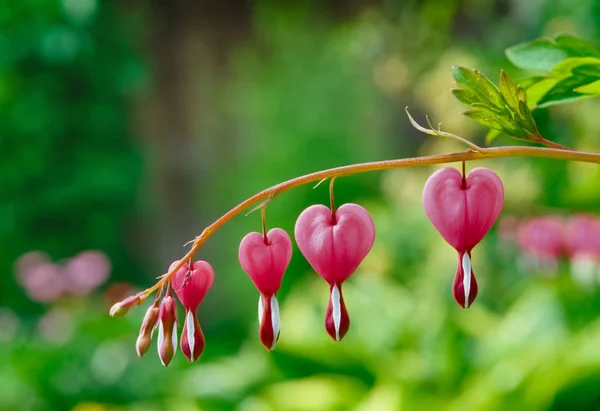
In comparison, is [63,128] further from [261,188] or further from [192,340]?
[192,340]

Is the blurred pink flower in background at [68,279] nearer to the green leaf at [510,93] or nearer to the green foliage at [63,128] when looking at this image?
the green foliage at [63,128]

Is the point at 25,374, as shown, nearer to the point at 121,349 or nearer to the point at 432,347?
the point at 121,349

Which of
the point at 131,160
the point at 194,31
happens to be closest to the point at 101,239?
the point at 131,160

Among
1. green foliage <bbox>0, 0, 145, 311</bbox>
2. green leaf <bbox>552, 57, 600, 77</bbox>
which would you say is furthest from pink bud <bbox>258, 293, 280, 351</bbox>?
green foliage <bbox>0, 0, 145, 311</bbox>

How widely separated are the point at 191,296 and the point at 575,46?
0.43 m

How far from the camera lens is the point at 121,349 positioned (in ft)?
12.3

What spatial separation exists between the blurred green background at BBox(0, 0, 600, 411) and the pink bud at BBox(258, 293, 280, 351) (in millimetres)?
1629

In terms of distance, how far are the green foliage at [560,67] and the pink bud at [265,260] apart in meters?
0.28

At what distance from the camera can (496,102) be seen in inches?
24.0

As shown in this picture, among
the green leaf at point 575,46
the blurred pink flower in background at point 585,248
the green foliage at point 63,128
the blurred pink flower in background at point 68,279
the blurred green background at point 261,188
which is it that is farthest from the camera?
the green foliage at point 63,128

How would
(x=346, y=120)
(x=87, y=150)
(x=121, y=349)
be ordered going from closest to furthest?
(x=121, y=349)
(x=87, y=150)
(x=346, y=120)

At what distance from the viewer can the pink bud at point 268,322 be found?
613mm

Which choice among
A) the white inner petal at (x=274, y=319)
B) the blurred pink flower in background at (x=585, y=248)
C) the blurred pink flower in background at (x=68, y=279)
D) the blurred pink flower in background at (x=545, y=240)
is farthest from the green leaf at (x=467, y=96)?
the blurred pink flower in background at (x=68, y=279)

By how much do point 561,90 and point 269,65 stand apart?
594cm
